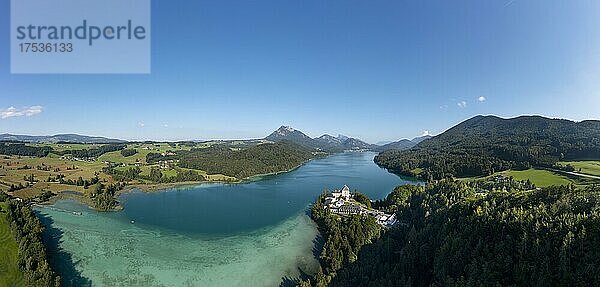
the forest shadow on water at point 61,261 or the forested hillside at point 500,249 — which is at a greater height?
the forested hillside at point 500,249

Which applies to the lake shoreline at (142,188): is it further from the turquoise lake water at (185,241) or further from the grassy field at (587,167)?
the grassy field at (587,167)

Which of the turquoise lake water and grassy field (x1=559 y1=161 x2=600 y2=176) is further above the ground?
grassy field (x1=559 y1=161 x2=600 y2=176)

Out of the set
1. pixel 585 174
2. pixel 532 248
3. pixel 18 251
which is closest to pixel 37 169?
pixel 18 251

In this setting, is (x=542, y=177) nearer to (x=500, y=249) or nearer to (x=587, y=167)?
(x=587, y=167)

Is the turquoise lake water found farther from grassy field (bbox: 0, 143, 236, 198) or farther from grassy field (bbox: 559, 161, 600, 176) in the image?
grassy field (bbox: 559, 161, 600, 176)

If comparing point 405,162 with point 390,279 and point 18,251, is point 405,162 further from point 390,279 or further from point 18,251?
point 18,251

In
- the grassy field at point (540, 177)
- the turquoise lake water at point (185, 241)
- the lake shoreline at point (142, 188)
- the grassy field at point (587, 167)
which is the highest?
the grassy field at point (587, 167)

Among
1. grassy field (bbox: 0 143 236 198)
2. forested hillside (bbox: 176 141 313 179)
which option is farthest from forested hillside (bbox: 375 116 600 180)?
grassy field (bbox: 0 143 236 198)

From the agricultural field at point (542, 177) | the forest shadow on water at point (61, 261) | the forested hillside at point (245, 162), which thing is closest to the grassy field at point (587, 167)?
the agricultural field at point (542, 177)
